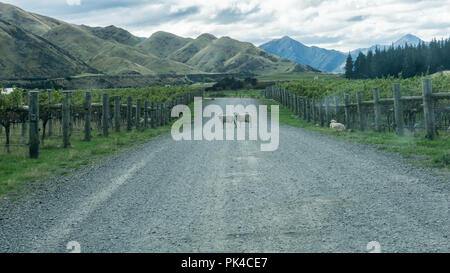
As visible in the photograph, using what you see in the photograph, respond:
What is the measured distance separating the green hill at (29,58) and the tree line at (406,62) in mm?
113170

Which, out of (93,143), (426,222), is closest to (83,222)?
(426,222)

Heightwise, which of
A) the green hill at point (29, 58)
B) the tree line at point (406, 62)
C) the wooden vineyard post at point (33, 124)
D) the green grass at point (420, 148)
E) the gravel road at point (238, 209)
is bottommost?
the gravel road at point (238, 209)

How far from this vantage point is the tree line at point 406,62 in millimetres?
113062

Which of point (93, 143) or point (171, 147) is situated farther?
point (93, 143)

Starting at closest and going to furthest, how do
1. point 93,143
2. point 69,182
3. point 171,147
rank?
1. point 69,182
2. point 171,147
3. point 93,143

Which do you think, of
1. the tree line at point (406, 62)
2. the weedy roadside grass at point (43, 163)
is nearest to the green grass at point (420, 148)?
the weedy roadside grass at point (43, 163)

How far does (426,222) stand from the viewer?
16.7ft

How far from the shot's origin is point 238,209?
603 cm

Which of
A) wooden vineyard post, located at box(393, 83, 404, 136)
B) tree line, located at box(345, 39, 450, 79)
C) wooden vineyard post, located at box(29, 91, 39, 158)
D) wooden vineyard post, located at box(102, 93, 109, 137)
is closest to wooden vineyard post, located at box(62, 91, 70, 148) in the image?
wooden vineyard post, located at box(29, 91, 39, 158)

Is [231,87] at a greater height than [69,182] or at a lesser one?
greater

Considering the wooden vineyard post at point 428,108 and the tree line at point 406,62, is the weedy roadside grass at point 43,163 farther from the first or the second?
the tree line at point 406,62

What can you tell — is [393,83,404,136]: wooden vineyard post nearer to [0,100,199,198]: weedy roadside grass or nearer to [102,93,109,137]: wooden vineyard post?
[0,100,199,198]: weedy roadside grass
